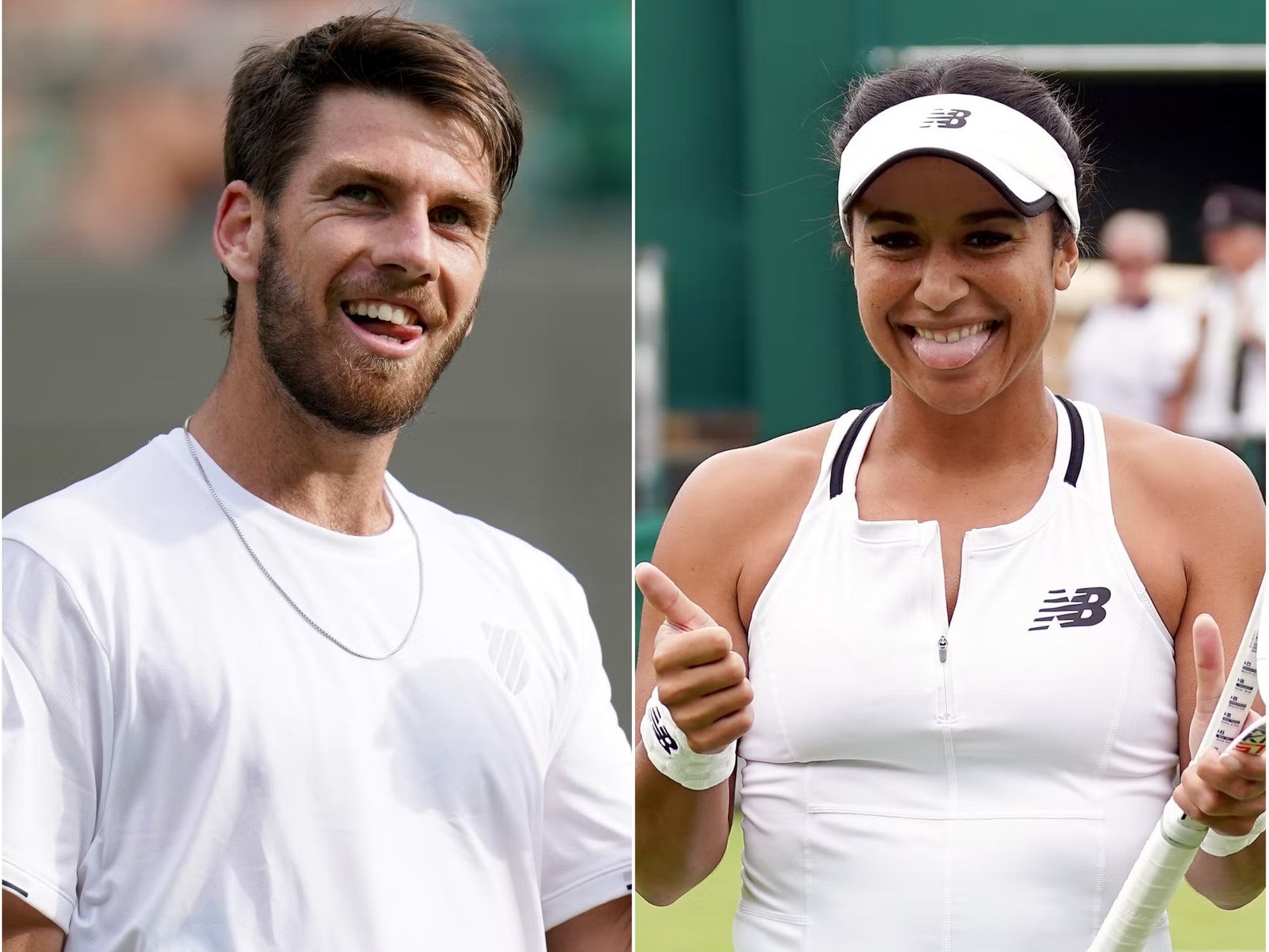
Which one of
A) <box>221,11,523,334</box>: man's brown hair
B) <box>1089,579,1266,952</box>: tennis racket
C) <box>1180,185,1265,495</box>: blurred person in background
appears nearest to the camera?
<box>1089,579,1266,952</box>: tennis racket

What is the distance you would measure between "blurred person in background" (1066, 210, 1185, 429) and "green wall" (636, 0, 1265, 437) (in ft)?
2.05

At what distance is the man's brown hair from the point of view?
1.77 m

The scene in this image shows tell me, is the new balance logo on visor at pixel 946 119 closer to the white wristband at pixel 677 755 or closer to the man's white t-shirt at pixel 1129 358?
the white wristband at pixel 677 755

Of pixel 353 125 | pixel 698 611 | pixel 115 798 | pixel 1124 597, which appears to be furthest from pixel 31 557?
pixel 1124 597

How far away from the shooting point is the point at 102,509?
5.66 feet

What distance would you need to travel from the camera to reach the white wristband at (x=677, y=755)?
1689mm

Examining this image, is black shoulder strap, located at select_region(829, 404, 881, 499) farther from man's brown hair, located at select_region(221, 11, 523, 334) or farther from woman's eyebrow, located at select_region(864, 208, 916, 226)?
man's brown hair, located at select_region(221, 11, 523, 334)

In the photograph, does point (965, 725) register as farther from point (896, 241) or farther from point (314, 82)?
point (314, 82)

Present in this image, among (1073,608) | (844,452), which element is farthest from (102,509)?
(1073,608)

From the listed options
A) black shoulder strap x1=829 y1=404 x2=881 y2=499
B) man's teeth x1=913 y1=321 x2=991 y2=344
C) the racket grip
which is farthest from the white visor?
the racket grip

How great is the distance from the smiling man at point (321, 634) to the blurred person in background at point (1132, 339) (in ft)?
4.53

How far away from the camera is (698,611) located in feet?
5.39

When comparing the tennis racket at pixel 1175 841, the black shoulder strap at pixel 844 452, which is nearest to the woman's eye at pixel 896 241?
the black shoulder strap at pixel 844 452

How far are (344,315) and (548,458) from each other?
0.29 m
